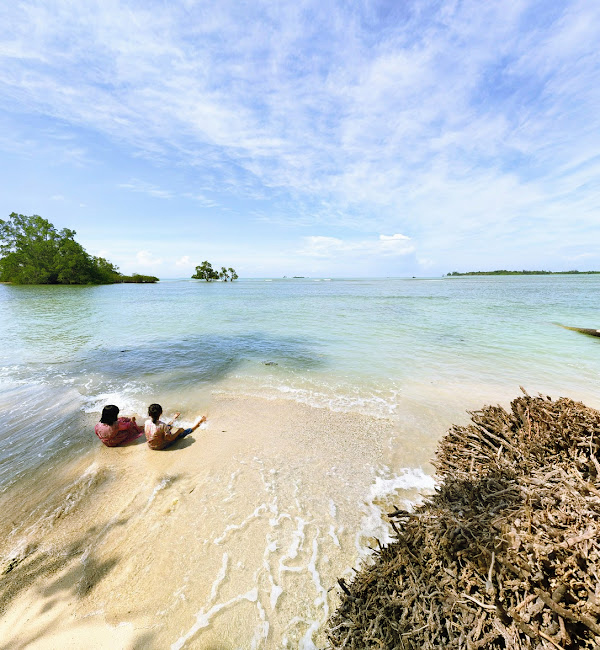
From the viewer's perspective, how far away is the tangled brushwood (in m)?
2.06

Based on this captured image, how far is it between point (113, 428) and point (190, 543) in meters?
3.60

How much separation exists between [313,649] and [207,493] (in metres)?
2.68

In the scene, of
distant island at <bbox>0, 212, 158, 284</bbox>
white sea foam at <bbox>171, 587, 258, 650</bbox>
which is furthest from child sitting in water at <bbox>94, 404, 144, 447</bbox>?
distant island at <bbox>0, 212, 158, 284</bbox>

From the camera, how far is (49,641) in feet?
9.11

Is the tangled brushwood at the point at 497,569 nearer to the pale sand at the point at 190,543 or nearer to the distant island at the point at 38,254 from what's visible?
the pale sand at the point at 190,543

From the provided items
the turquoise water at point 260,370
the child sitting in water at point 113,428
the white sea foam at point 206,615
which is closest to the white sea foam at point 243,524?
the white sea foam at point 206,615

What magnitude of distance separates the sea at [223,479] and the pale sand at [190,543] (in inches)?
0.8

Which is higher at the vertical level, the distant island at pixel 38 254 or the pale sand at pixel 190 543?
the distant island at pixel 38 254

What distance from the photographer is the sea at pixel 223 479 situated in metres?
3.16

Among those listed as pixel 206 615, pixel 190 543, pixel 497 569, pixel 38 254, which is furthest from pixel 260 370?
pixel 38 254

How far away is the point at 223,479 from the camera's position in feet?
17.0

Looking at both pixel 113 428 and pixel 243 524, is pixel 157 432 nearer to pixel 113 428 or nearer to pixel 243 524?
pixel 113 428

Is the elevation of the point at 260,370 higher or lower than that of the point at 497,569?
lower

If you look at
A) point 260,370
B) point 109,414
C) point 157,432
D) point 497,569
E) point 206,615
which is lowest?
point 206,615
